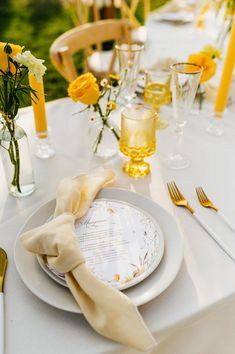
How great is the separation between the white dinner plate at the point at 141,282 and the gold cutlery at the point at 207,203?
11 centimetres

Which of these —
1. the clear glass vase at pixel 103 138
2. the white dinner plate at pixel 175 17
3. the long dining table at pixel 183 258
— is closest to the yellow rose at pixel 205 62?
the long dining table at pixel 183 258

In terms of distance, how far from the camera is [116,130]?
3.22ft

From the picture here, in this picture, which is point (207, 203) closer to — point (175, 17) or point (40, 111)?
point (40, 111)

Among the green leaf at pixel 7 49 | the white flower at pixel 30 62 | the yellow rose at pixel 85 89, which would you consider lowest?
the yellow rose at pixel 85 89

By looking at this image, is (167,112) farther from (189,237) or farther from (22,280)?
(22,280)

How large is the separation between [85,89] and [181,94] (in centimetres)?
23

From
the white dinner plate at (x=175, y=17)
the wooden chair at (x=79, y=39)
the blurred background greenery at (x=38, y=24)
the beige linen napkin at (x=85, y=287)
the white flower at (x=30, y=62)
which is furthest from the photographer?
the blurred background greenery at (x=38, y=24)

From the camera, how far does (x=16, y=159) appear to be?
0.79m

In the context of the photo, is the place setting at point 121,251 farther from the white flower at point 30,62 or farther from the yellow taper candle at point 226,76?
the yellow taper candle at point 226,76

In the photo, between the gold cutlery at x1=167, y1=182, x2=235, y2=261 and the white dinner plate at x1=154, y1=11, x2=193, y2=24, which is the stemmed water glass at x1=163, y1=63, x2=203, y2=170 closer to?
the gold cutlery at x1=167, y1=182, x2=235, y2=261

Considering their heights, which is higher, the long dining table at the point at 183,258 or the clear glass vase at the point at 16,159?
the clear glass vase at the point at 16,159

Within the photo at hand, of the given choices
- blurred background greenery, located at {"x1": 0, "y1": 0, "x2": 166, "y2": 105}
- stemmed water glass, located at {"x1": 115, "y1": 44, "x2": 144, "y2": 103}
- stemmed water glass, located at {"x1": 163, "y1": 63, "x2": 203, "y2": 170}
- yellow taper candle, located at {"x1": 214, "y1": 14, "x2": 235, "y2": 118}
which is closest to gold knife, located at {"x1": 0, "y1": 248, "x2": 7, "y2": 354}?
stemmed water glass, located at {"x1": 163, "y1": 63, "x2": 203, "y2": 170}

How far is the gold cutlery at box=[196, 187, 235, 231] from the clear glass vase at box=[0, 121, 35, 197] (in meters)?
0.38

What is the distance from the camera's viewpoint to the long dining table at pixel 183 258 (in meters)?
0.56
